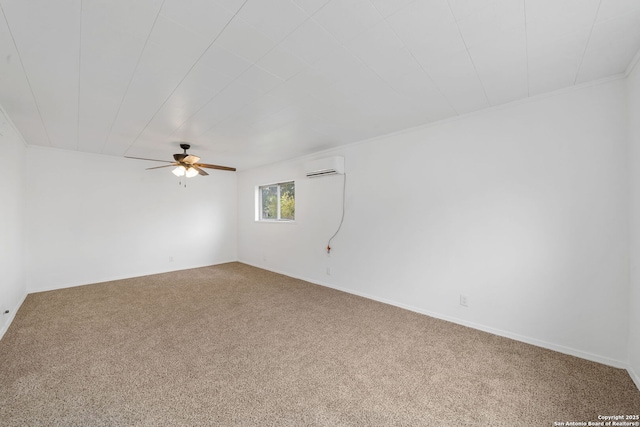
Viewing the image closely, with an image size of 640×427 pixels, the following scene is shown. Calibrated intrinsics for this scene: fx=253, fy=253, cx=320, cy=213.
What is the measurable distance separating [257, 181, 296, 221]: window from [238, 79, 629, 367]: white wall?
64.6 inches

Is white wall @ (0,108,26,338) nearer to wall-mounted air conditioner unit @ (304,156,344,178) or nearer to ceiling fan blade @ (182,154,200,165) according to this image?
ceiling fan blade @ (182,154,200,165)

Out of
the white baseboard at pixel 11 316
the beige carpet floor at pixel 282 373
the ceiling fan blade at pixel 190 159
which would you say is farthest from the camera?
the ceiling fan blade at pixel 190 159

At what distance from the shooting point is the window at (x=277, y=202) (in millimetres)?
5242

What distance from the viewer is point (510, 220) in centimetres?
253

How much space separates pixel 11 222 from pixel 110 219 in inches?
63.0

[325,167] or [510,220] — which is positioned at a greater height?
[325,167]

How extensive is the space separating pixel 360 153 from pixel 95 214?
15.5 feet

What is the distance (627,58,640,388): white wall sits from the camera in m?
1.84

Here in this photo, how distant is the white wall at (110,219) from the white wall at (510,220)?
3695 mm

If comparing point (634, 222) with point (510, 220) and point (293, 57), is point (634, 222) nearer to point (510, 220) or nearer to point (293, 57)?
point (510, 220)

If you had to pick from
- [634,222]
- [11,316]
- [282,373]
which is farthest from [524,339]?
[11,316]

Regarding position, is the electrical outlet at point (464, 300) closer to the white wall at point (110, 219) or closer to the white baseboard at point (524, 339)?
the white baseboard at point (524, 339)

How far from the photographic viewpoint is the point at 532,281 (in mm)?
2400

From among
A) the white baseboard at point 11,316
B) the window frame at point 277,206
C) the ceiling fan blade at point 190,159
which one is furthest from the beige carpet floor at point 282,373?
the window frame at point 277,206
